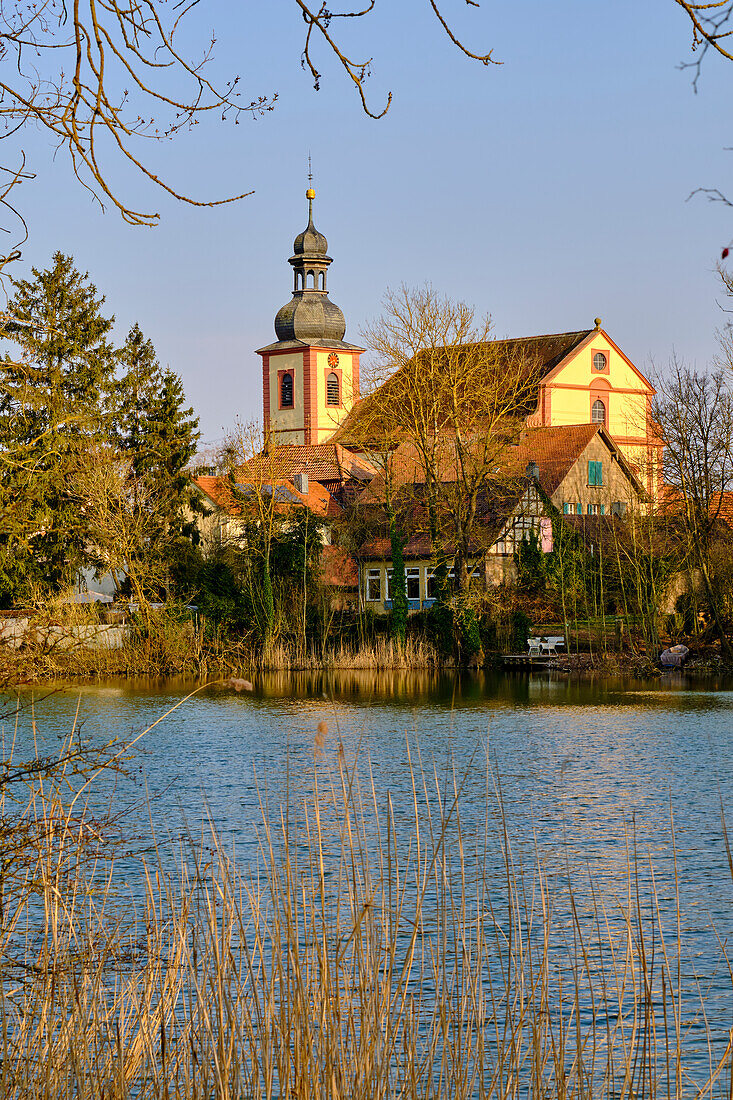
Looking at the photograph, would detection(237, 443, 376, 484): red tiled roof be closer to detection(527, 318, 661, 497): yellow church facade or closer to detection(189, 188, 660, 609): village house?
detection(189, 188, 660, 609): village house

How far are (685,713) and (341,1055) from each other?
2125 cm

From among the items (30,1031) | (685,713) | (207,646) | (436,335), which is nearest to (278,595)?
(207,646)

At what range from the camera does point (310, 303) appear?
7456 cm

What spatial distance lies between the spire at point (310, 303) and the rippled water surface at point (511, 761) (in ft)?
138

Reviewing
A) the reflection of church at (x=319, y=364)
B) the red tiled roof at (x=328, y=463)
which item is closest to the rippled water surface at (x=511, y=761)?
the red tiled roof at (x=328, y=463)

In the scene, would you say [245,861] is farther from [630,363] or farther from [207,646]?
[630,363]

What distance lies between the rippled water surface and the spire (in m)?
41.9

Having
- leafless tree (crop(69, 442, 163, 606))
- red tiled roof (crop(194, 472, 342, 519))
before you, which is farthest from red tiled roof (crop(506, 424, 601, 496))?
leafless tree (crop(69, 442, 163, 606))

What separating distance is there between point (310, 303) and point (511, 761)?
58446mm

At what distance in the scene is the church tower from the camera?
72312mm

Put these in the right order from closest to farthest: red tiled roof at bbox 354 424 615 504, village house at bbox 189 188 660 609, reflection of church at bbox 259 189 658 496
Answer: red tiled roof at bbox 354 424 615 504 < village house at bbox 189 188 660 609 < reflection of church at bbox 259 189 658 496

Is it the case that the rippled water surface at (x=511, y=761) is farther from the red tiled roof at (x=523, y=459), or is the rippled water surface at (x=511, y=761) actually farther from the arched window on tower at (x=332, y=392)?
the arched window on tower at (x=332, y=392)

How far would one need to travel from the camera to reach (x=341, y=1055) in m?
4.85

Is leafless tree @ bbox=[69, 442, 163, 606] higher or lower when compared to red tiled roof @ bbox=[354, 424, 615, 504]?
lower
